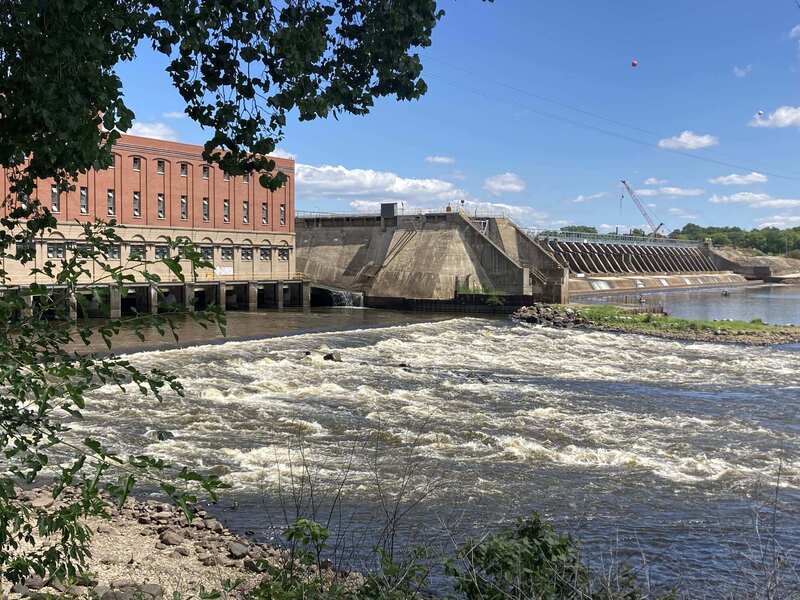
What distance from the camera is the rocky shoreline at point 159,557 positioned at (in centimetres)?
841

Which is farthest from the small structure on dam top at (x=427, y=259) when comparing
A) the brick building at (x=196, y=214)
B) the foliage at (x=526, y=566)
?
the foliage at (x=526, y=566)

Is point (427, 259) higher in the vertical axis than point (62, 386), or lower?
higher

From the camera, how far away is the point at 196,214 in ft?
184

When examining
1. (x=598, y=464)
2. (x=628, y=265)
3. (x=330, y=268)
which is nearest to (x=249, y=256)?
Answer: (x=330, y=268)

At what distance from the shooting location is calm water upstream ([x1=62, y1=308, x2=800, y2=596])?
1204 cm

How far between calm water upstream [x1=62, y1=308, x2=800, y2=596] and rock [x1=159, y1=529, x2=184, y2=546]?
1.27 metres

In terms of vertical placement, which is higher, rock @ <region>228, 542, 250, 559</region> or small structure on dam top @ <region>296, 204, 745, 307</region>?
small structure on dam top @ <region>296, 204, 745, 307</region>

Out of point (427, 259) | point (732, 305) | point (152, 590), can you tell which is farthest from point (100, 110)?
point (732, 305)

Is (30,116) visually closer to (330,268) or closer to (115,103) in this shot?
(115,103)

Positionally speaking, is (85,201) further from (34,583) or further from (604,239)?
(604,239)

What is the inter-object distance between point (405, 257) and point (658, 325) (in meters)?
26.2

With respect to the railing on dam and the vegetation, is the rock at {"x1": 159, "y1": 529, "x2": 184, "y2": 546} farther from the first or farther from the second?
the railing on dam

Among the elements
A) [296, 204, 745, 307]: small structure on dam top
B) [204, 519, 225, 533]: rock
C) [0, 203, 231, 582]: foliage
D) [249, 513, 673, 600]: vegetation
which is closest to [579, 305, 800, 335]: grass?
[296, 204, 745, 307]: small structure on dam top

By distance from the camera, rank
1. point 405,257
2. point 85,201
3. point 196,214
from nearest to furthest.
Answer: point 85,201, point 196,214, point 405,257
